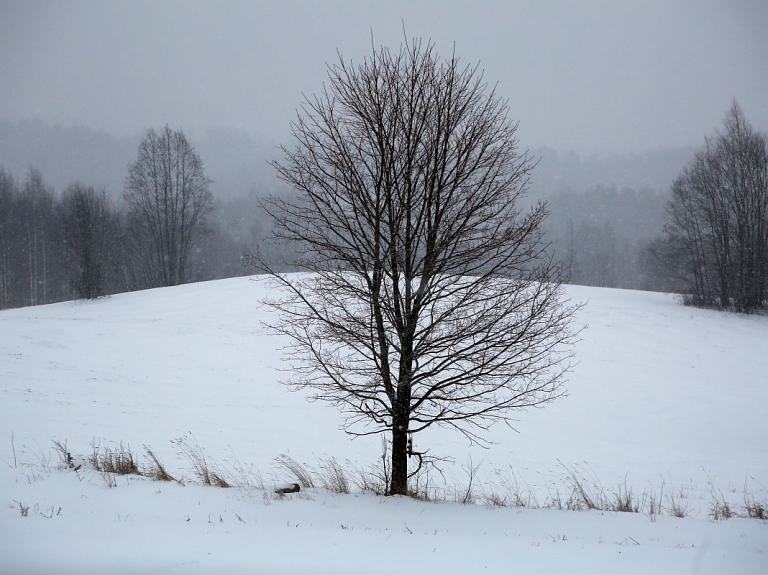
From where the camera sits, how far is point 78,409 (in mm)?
11648

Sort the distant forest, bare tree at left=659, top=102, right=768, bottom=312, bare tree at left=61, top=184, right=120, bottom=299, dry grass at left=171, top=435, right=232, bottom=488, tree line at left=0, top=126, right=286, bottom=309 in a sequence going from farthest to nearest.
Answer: the distant forest
tree line at left=0, top=126, right=286, bottom=309
bare tree at left=61, top=184, right=120, bottom=299
bare tree at left=659, top=102, right=768, bottom=312
dry grass at left=171, top=435, right=232, bottom=488

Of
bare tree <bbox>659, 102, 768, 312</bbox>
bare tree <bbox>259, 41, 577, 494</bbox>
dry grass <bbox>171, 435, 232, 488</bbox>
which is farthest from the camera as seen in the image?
bare tree <bbox>659, 102, 768, 312</bbox>

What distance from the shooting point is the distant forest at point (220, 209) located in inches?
1778

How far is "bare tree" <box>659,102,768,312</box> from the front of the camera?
27.0m

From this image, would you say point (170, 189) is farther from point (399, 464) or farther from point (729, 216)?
point (729, 216)

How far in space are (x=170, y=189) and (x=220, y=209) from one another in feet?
Answer: 141

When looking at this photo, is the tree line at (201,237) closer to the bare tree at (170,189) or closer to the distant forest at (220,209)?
the bare tree at (170,189)

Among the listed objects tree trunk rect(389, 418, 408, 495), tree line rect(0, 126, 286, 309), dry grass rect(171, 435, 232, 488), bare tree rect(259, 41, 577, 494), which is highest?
tree line rect(0, 126, 286, 309)

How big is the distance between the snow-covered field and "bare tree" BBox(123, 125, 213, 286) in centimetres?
1249

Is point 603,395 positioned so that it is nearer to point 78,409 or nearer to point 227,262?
point 78,409

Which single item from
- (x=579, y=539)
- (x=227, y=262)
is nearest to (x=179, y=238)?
(x=227, y=262)

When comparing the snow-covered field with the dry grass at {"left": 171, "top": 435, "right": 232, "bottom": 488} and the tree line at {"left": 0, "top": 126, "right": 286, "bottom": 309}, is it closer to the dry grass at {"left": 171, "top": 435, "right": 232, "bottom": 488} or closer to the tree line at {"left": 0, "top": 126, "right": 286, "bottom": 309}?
the dry grass at {"left": 171, "top": 435, "right": 232, "bottom": 488}

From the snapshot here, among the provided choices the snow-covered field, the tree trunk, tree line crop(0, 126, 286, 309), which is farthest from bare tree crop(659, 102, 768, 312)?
tree line crop(0, 126, 286, 309)

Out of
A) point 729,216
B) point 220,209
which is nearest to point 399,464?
point 729,216
